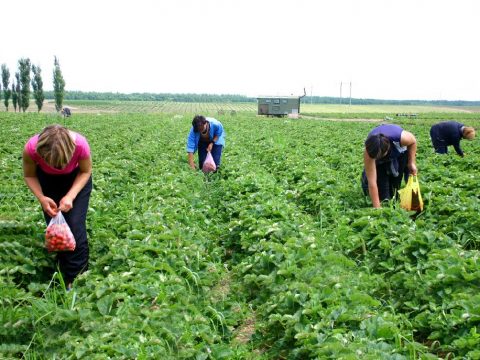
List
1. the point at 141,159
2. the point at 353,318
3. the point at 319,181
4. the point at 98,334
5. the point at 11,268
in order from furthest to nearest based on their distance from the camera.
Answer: the point at 141,159
the point at 319,181
the point at 11,268
the point at 353,318
the point at 98,334

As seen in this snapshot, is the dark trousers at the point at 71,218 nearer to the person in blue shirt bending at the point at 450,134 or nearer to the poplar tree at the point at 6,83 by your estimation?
the person in blue shirt bending at the point at 450,134

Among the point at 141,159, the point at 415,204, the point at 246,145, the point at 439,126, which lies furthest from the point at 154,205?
the point at 246,145

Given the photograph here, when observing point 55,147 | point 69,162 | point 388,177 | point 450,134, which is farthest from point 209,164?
point 450,134

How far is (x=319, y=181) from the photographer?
25.9 feet

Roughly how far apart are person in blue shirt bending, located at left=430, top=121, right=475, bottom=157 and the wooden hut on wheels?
44.1 m

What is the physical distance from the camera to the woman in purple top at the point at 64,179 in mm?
3881

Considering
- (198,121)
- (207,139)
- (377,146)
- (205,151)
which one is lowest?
(205,151)

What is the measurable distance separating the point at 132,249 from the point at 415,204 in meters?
3.85

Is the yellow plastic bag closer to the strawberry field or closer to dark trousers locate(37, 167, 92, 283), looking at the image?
the strawberry field

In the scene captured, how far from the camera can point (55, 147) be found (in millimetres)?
3809

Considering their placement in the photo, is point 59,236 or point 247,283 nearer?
point 59,236

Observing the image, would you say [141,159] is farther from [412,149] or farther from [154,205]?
[412,149]

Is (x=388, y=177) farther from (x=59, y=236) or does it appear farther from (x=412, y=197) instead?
(x=59, y=236)

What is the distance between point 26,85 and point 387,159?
72.0 m
